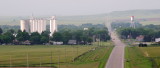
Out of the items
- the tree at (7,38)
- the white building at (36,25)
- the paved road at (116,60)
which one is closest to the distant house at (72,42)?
the tree at (7,38)

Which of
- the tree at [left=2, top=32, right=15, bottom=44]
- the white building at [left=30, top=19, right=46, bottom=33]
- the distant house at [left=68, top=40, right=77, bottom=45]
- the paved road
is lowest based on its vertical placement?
the paved road

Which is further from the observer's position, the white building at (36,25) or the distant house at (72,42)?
the white building at (36,25)

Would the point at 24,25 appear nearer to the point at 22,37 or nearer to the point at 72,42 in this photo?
the point at 22,37

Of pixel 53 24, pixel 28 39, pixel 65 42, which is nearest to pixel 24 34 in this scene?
pixel 28 39

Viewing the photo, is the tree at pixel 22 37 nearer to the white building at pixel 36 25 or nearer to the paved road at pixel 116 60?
the paved road at pixel 116 60

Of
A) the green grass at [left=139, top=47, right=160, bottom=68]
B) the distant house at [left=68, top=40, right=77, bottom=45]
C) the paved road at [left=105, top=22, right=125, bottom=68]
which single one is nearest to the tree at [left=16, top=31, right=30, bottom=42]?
the distant house at [left=68, top=40, right=77, bottom=45]

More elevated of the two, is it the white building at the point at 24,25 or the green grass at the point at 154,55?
the white building at the point at 24,25

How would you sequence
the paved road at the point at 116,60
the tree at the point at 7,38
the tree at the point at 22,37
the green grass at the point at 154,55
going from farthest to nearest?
1. the tree at the point at 22,37
2. the tree at the point at 7,38
3. the green grass at the point at 154,55
4. the paved road at the point at 116,60

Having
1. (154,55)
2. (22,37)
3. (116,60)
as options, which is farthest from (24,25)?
(116,60)

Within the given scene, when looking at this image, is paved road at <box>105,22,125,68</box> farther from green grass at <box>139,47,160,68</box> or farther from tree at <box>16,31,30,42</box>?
tree at <box>16,31,30,42</box>

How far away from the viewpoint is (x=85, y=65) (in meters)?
28.7

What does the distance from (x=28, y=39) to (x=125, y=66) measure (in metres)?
30.6

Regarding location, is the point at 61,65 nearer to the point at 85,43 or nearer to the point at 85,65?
the point at 85,65

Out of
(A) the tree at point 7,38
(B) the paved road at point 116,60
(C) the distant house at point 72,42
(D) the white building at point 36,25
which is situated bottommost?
(B) the paved road at point 116,60
